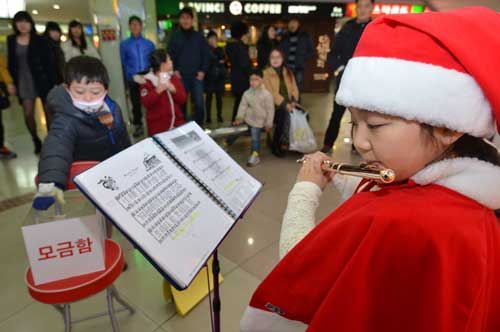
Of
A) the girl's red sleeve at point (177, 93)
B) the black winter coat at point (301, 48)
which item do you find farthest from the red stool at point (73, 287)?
the black winter coat at point (301, 48)

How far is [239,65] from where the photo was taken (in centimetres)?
488

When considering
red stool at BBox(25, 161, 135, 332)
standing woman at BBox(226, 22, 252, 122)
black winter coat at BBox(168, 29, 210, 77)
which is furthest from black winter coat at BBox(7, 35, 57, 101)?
red stool at BBox(25, 161, 135, 332)

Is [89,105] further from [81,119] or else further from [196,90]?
[196,90]

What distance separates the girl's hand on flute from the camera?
3.13ft

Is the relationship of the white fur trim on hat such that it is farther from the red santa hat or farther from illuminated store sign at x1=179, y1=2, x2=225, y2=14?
illuminated store sign at x1=179, y1=2, x2=225, y2=14

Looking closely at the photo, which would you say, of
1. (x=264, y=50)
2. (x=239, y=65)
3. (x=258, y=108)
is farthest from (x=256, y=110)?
(x=264, y=50)

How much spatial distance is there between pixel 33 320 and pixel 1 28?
29.1 ft

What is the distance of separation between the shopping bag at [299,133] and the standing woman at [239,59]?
1.25 meters

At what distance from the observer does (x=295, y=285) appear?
701 millimetres

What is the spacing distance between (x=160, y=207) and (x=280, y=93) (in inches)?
129

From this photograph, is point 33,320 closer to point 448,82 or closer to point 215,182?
→ point 215,182

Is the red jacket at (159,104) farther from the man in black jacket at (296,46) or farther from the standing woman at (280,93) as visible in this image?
the man in black jacket at (296,46)

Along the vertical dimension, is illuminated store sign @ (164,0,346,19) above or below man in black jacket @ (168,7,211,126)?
above

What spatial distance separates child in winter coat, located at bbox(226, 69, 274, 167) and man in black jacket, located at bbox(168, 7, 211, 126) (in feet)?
2.78
